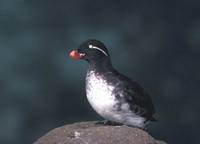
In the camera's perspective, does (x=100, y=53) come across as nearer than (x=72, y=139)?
No

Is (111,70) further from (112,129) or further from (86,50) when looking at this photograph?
(112,129)

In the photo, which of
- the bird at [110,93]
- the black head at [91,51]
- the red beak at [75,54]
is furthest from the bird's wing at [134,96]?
the red beak at [75,54]

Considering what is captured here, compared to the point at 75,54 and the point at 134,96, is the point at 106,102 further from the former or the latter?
the point at 75,54

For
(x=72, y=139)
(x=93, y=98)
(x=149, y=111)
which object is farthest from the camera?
(x=149, y=111)

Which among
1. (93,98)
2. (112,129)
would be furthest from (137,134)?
(93,98)

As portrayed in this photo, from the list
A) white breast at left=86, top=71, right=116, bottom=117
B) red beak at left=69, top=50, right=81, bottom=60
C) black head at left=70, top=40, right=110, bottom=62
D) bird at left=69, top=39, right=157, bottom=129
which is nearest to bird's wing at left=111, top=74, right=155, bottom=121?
bird at left=69, top=39, right=157, bottom=129

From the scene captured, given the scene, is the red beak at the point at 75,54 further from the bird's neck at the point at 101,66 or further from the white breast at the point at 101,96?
the white breast at the point at 101,96
